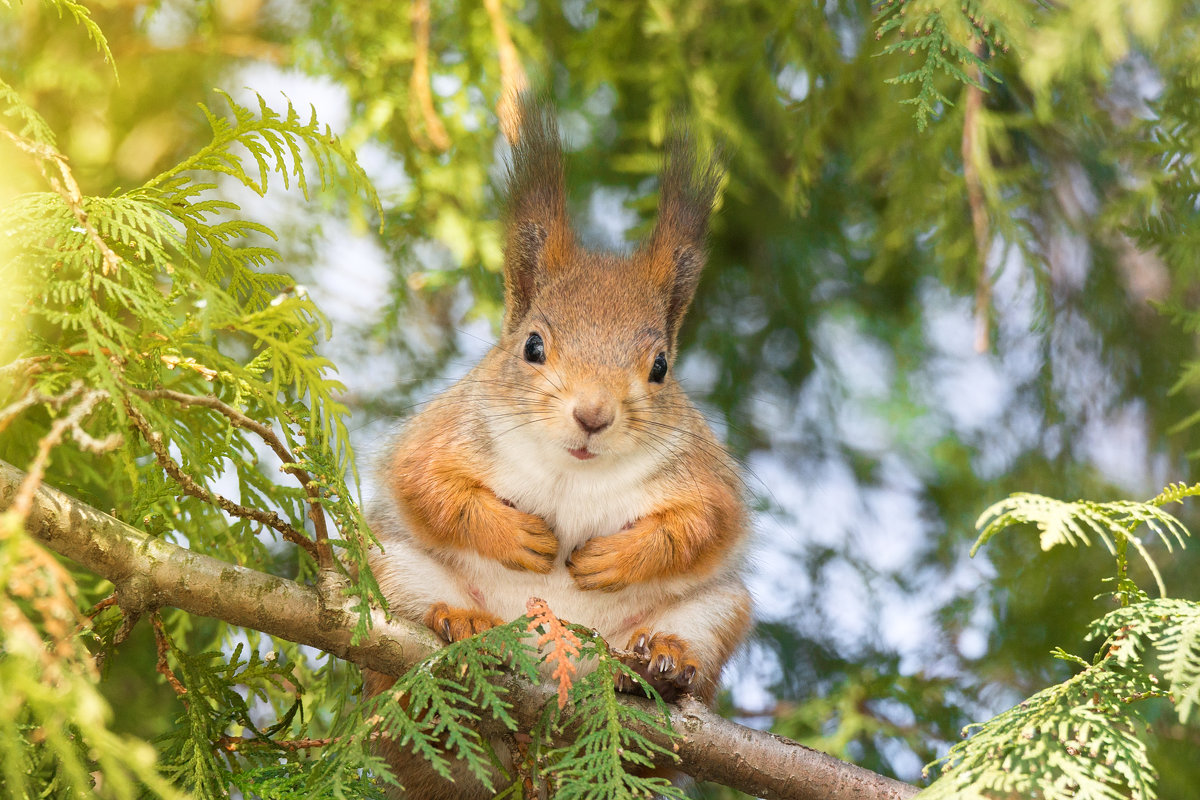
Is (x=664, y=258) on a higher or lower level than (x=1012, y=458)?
lower

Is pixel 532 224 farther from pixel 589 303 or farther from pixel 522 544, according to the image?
pixel 522 544

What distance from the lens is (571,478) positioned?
7.43 feet

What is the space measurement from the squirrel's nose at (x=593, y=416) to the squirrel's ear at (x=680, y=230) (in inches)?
22.1

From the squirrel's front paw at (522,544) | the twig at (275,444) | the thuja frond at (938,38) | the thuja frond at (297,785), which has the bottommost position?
the thuja frond at (297,785)

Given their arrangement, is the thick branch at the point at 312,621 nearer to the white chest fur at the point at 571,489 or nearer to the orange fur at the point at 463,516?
the orange fur at the point at 463,516

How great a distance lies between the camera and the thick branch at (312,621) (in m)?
1.48

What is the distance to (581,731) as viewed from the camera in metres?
1.61

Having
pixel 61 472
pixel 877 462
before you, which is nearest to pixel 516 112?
pixel 61 472

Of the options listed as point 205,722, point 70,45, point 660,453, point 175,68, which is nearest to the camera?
point 205,722

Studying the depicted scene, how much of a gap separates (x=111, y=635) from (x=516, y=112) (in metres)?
1.35

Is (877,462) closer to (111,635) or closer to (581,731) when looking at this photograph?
(581,731)

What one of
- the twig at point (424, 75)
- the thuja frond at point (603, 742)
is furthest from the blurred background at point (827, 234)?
the thuja frond at point (603, 742)

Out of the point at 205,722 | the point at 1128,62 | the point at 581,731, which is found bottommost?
the point at 205,722

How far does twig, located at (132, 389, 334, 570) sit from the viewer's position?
1.39 m
